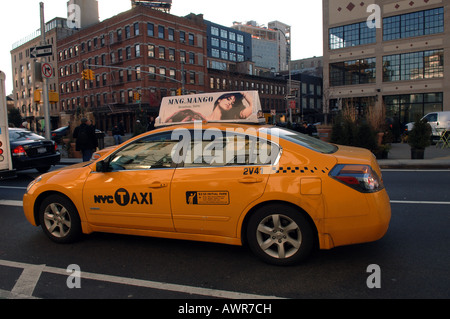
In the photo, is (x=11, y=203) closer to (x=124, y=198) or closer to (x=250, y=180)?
(x=124, y=198)

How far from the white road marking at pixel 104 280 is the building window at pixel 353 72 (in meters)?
39.8

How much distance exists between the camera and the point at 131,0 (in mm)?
63844

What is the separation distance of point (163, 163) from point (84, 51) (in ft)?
199

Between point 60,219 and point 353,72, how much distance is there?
39.8 meters

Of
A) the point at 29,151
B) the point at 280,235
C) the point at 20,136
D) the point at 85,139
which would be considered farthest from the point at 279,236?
the point at 20,136

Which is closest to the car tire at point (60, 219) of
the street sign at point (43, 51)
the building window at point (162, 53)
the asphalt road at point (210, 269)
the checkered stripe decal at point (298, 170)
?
the asphalt road at point (210, 269)

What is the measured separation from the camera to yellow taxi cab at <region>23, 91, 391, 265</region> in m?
3.59

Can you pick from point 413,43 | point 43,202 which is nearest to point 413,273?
point 43,202

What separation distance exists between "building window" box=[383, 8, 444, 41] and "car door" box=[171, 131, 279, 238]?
127 feet

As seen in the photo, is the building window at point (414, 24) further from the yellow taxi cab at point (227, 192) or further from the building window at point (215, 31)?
the building window at point (215, 31)

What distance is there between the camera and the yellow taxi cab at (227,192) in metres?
3.59

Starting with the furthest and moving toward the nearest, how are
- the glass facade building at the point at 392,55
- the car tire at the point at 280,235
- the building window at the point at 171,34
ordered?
the building window at the point at 171,34, the glass facade building at the point at 392,55, the car tire at the point at 280,235

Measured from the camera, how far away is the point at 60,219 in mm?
4703

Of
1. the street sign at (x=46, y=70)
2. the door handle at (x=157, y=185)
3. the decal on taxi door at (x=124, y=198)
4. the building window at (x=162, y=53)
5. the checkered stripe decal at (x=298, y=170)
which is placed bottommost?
the decal on taxi door at (x=124, y=198)
